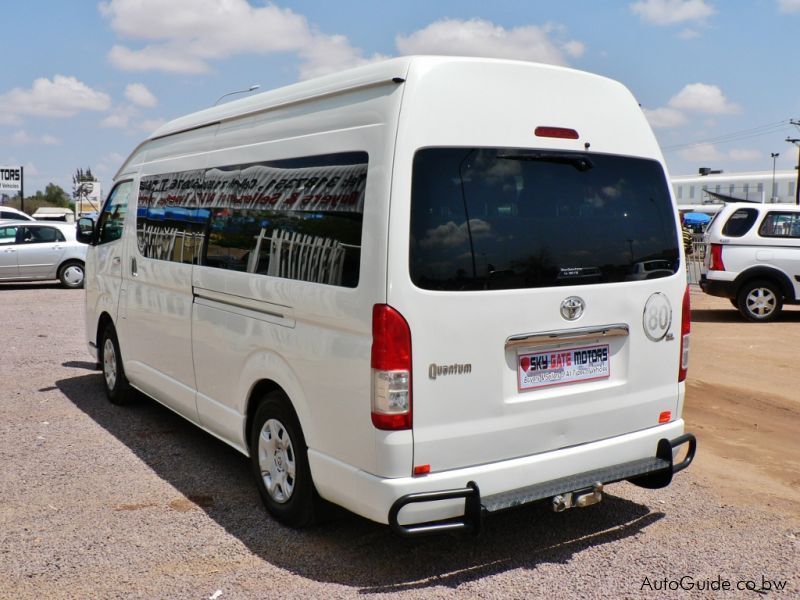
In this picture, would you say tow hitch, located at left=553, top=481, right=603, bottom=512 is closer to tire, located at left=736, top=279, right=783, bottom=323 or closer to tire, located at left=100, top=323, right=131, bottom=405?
tire, located at left=100, top=323, right=131, bottom=405

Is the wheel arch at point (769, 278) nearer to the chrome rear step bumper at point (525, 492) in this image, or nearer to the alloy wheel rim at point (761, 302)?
the alloy wheel rim at point (761, 302)

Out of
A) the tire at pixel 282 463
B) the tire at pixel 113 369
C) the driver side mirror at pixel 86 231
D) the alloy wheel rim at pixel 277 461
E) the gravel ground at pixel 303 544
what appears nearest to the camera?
the gravel ground at pixel 303 544

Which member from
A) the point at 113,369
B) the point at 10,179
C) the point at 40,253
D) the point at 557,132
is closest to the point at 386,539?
the point at 557,132

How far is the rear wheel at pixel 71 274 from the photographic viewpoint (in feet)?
66.3

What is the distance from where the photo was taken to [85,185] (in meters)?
63.7

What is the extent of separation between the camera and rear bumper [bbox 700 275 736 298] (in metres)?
14.0

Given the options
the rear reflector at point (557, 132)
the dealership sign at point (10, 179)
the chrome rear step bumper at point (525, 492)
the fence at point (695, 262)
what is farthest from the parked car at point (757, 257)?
the dealership sign at point (10, 179)

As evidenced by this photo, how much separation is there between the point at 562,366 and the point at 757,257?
10.9 metres

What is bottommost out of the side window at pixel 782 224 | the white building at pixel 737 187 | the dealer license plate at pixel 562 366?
the dealer license plate at pixel 562 366

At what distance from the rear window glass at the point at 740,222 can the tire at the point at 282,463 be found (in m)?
11.3

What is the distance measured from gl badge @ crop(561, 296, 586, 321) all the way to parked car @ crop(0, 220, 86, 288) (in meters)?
17.6

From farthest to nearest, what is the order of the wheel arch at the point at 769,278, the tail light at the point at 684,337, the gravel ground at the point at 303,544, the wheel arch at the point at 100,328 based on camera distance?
the wheel arch at the point at 769,278 < the wheel arch at the point at 100,328 < the tail light at the point at 684,337 < the gravel ground at the point at 303,544

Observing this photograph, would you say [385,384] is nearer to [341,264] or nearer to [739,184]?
[341,264]

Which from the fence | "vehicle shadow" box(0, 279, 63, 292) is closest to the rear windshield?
the fence
